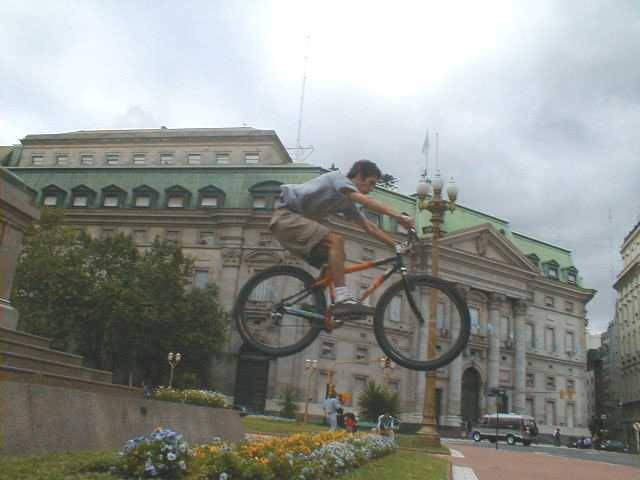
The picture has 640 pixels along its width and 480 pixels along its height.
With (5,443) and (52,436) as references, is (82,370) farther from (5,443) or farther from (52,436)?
(5,443)

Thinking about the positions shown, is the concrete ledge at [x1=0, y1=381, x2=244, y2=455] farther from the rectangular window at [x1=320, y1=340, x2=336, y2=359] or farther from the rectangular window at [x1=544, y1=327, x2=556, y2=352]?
the rectangular window at [x1=544, y1=327, x2=556, y2=352]

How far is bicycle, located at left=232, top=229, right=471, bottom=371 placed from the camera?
7.73m

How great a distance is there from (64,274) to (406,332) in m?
50.0

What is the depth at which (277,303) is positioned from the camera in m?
8.02

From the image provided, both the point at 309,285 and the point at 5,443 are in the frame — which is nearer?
the point at 309,285

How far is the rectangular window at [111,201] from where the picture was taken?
6850 cm

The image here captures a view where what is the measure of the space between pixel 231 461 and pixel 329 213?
5.99 metres

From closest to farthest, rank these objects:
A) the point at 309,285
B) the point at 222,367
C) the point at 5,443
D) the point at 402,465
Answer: the point at 309,285
the point at 5,443
the point at 402,465
the point at 222,367

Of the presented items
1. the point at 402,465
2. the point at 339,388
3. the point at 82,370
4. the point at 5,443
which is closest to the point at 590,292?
the point at 339,388

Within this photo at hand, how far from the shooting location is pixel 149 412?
714 inches

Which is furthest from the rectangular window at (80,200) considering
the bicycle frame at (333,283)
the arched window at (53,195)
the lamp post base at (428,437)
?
the bicycle frame at (333,283)

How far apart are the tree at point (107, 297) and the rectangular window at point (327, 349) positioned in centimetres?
1209

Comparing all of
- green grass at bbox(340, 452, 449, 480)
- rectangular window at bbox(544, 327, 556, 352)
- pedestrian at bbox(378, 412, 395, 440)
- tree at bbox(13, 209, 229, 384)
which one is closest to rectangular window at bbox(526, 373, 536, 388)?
rectangular window at bbox(544, 327, 556, 352)

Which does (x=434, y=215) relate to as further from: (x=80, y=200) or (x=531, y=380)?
(x=531, y=380)
